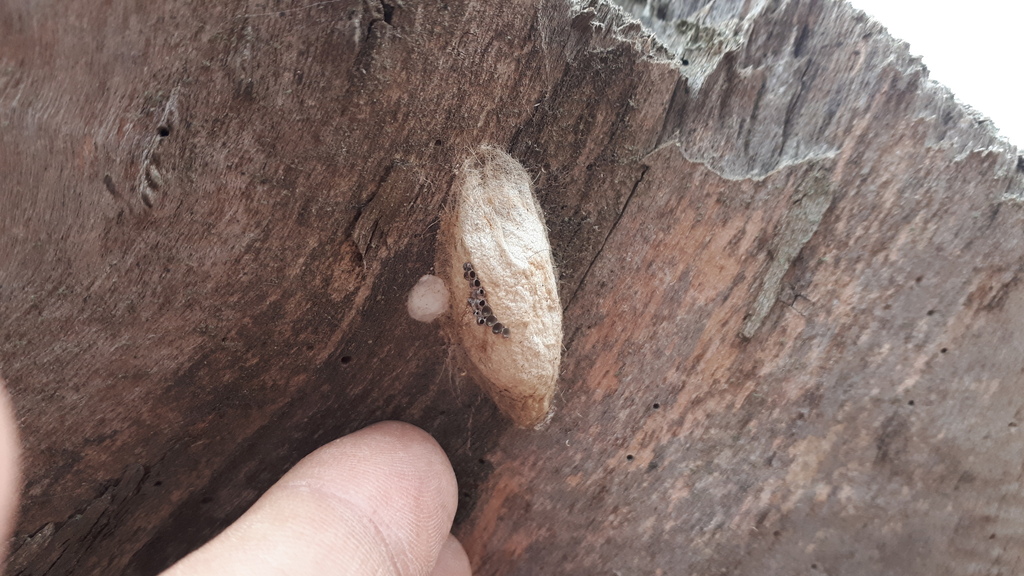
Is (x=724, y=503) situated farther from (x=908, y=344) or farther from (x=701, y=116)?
(x=701, y=116)

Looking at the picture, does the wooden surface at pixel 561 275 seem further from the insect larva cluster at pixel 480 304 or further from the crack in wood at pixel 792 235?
the insect larva cluster at pixel 480 304

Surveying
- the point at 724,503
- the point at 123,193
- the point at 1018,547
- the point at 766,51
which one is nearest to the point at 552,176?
the point at 766,51

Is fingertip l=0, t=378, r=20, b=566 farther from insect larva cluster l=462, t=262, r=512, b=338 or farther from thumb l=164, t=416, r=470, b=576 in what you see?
insect larva cluster l=462, t=262, r=512, b=338

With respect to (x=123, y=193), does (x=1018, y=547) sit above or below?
above

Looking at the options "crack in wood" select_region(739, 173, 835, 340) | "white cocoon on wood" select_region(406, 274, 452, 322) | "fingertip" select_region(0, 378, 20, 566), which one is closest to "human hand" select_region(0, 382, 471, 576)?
"fingertip" select_region(0, 378, 20, 566)

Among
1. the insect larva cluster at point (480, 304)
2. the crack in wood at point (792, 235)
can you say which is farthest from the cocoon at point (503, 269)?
the crack in wood at point (792, 235)

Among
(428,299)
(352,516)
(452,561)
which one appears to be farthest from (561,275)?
(452,561)
